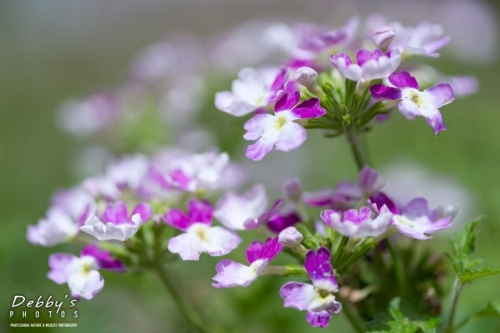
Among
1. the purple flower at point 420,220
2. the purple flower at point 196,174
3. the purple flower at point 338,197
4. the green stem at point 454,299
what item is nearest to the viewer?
the purple flower at point 420,220

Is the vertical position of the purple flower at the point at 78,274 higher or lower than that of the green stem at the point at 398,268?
higher

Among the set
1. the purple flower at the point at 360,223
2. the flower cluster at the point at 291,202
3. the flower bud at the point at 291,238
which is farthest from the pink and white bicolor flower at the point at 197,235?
the purple flower at the point at 360,223

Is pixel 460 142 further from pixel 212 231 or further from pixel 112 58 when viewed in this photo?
pixel 112 58

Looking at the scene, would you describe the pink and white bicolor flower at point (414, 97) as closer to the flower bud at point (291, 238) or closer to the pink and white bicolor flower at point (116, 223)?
the flower bud at point (291, 238)

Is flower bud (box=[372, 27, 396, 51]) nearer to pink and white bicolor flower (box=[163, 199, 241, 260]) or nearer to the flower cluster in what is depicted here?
the flower cluster

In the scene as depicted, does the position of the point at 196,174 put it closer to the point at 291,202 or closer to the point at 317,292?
the point at 291,202

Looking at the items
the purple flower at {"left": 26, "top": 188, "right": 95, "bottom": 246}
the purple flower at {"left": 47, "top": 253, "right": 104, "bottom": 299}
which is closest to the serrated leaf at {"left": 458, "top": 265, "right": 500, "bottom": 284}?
the purple flower at {"left": 47, "top": 253, "right": 104, "bottom": 299}

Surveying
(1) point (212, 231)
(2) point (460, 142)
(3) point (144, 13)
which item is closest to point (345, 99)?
(1) point (212, 231)
